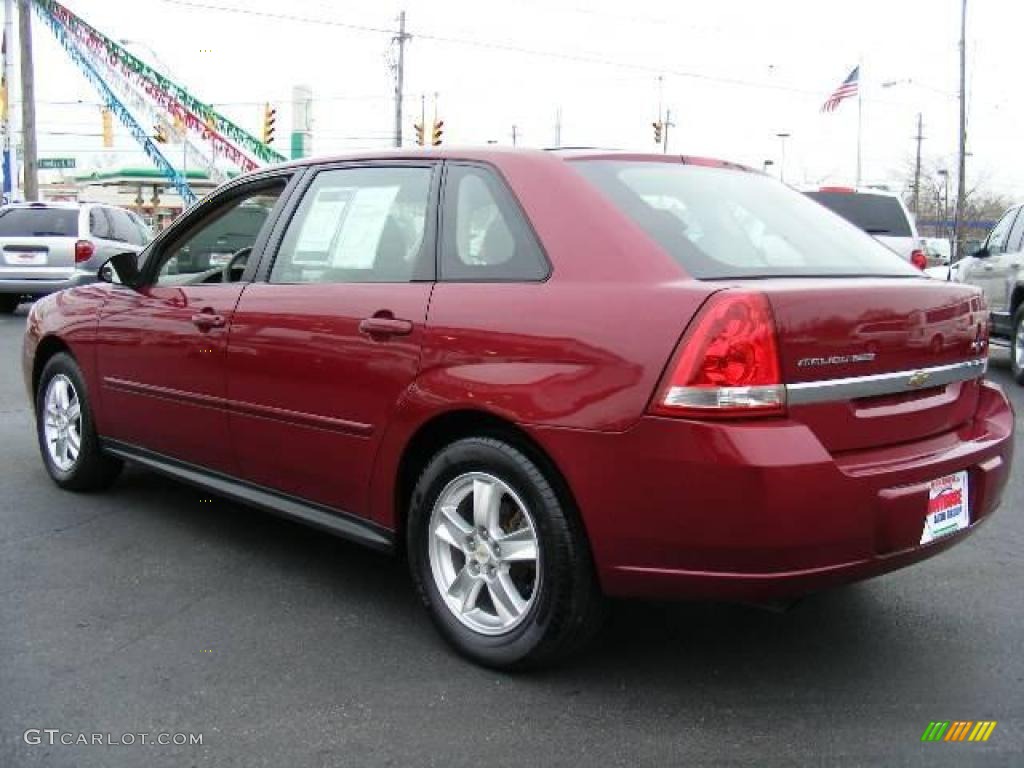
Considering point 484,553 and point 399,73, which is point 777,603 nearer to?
point 484,553

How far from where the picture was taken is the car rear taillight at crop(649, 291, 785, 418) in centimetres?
269

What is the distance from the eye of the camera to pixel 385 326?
3.43m

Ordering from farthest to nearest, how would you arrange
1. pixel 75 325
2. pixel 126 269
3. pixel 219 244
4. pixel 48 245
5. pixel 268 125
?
pixel 268 125 < pixel 48 245 < pixel 75 325 < pixel 126 269 < pixel 219 244

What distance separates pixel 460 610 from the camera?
130 inches

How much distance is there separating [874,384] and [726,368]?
516mm

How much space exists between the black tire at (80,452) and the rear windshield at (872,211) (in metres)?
8.79

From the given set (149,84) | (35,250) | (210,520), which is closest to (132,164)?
(149,84)

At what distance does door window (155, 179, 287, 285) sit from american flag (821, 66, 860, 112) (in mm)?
27044

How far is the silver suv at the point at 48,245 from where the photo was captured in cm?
1508

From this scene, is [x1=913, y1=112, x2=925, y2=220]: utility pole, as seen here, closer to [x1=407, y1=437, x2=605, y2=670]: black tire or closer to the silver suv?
the silver suv

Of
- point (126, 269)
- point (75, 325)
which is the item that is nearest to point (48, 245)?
point (75, 325)

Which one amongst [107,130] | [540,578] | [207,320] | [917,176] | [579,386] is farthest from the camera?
[107,130]

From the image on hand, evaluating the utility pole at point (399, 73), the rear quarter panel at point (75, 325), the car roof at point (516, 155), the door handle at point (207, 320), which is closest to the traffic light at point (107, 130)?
the utility pole at point (399, 73)

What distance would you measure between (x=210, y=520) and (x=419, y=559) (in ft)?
6.13
